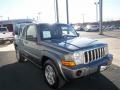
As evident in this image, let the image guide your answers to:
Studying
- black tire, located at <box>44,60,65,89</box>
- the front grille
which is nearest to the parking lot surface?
black tire, located at <box>44,60,65,89</box>

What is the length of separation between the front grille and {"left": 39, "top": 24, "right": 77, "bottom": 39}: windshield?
1.48 m

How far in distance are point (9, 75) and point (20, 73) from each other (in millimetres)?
415

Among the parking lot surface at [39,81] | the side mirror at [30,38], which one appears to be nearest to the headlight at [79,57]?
the parking lot surface at [39,81]

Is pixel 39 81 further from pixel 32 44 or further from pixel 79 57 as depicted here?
pixel 79 57

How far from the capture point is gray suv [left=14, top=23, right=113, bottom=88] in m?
4.73

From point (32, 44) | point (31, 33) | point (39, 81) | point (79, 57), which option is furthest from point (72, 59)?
point (31, 33)

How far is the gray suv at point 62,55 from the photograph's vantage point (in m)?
4.73

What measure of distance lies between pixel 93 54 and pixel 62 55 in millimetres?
862

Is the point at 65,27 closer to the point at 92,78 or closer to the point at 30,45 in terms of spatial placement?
the point at 30,45

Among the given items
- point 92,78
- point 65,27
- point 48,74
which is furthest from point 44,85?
point 65,27

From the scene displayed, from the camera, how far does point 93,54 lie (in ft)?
16.7

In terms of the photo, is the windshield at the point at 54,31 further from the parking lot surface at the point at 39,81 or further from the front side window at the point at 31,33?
the parking lot surface at the point at 39,81

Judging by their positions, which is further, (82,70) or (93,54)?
(93,54)

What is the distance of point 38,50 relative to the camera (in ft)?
19.7
